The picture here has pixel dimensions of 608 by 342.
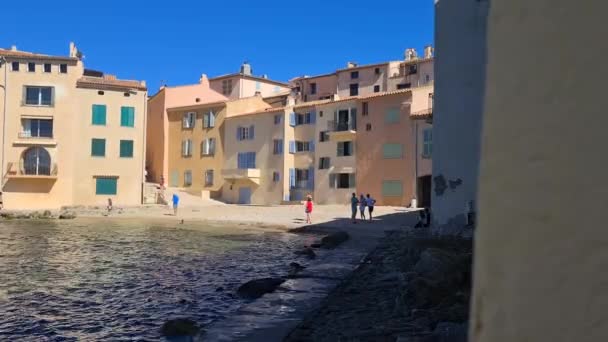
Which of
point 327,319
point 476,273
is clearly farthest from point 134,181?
point 476,273

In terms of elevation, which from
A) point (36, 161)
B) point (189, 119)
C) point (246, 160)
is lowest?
point (36, 161)

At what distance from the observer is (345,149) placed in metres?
48.0

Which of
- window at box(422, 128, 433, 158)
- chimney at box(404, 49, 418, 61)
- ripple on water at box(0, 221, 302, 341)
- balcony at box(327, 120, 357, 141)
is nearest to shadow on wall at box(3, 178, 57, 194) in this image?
ripple on water at box(0, 221, 302, 341)

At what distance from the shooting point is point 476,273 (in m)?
2.00

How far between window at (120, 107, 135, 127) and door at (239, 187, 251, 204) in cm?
1243

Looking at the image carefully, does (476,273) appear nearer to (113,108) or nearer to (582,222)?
(582,222)

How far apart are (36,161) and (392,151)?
30237 millimetres

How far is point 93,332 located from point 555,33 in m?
9.67

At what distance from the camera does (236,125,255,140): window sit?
54.9 m

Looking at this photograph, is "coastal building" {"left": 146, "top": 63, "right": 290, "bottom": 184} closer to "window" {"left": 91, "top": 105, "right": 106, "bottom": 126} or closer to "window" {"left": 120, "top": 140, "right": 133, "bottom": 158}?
"window" {"left": 120, "top": 140, "right": 133, "bottom": 158}

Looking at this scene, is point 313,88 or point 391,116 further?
point 313,88

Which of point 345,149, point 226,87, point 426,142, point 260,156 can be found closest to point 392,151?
point 426,142

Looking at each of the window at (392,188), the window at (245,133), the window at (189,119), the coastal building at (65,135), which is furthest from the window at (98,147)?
the window at (392,188)

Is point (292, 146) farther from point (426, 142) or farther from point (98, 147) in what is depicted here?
point (98, 147)
